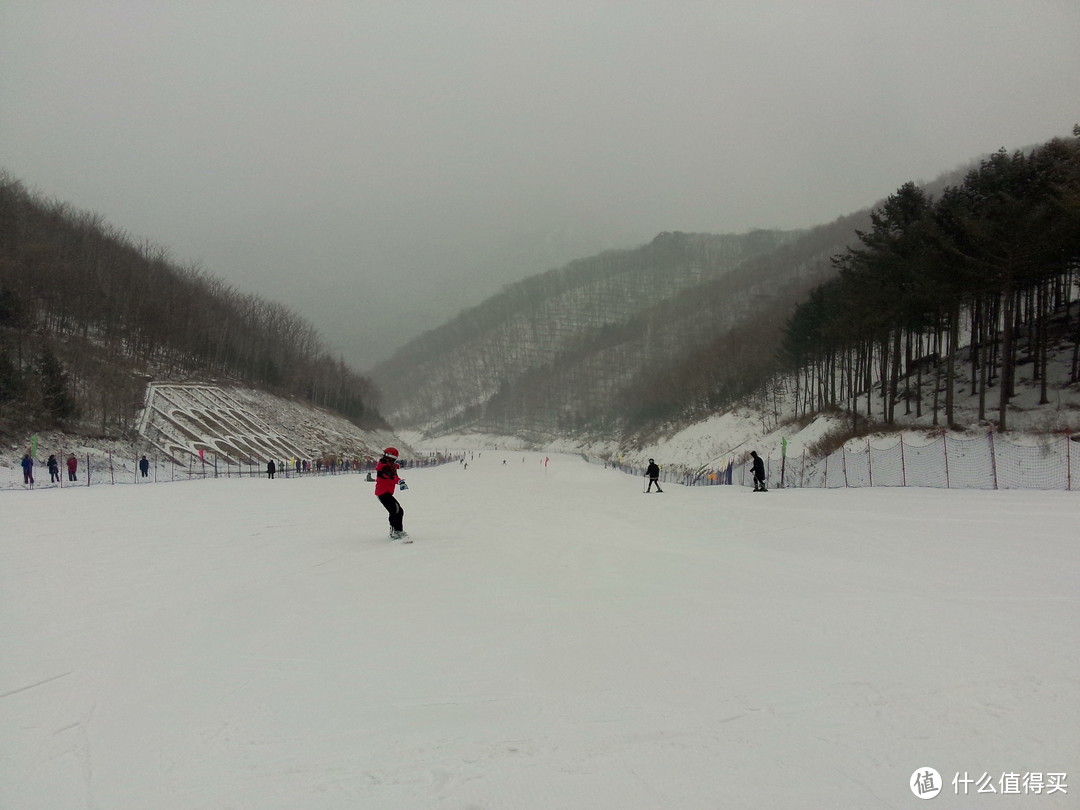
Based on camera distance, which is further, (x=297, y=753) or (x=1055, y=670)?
(x=1055, y=670)

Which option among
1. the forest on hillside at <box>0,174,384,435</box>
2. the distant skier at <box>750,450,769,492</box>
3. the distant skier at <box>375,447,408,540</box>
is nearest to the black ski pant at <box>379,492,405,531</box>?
the distant skier at <box>375,447,408,540</box>

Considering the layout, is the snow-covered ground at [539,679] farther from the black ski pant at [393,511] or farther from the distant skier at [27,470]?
the distant skier at [27,470]

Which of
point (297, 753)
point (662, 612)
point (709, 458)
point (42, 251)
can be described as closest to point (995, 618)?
point (662, 612)

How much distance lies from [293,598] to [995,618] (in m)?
7.29

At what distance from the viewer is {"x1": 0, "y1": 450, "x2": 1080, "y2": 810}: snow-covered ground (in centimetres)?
320

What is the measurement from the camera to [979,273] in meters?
27.9

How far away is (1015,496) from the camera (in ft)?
56.1

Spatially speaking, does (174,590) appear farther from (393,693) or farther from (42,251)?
(42,251)

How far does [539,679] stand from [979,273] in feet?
104

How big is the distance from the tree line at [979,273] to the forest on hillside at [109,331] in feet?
171

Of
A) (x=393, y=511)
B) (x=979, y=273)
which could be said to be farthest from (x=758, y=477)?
(x=393, y=511)

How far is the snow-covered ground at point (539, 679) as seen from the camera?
320cm

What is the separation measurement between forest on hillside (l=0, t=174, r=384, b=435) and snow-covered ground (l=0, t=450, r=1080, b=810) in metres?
42.3

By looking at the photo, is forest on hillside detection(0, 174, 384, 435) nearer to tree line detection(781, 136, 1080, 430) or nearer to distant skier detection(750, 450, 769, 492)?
distant skier detection(750, 450, 769, 492)
